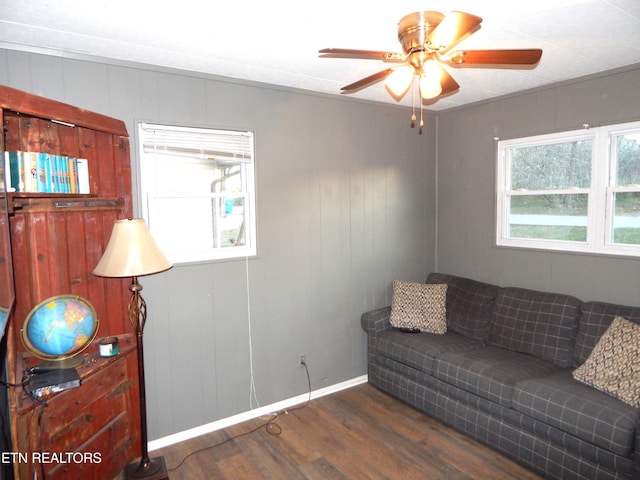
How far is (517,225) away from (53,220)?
3467mm

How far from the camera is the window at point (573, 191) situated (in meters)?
2.87

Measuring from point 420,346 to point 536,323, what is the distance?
865 mm

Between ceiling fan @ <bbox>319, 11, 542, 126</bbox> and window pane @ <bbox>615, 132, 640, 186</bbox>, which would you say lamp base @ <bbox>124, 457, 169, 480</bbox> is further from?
window pane @ <bbox>615, 132, 640, 186</bbox>

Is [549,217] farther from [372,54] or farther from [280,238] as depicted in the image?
[372,54]

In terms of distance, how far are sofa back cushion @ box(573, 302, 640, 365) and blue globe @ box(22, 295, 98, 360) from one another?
3.06 m

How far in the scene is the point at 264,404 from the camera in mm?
3172

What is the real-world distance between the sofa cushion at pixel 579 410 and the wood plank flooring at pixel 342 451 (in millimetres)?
424

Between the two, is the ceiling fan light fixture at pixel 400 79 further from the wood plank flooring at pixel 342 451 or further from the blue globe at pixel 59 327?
the wood plank flooring at pixel 342 451

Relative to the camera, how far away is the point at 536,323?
301 centimetres

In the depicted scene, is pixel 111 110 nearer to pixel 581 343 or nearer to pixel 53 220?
pixel 53 220

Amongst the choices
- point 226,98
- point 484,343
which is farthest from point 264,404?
point 226,98

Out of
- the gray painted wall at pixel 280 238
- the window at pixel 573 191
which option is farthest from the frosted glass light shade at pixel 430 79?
the window at pixel 573 191

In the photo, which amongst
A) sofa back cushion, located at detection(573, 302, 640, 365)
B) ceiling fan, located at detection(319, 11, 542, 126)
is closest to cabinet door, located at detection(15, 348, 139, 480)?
ceiling fan, located at detection(319, 11, 542, 126)

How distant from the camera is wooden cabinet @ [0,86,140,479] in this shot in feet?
6.03
